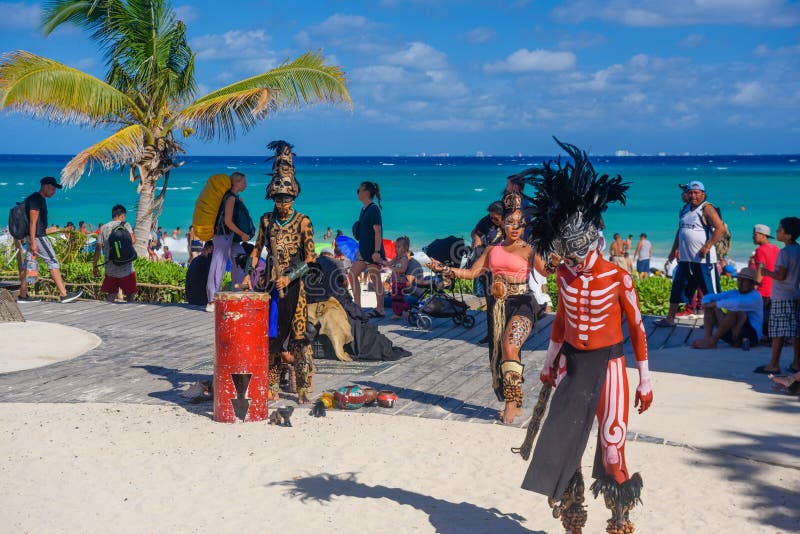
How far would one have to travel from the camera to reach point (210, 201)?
13.2m

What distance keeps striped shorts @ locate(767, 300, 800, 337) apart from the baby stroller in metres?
4.47

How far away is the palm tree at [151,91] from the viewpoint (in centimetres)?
1620

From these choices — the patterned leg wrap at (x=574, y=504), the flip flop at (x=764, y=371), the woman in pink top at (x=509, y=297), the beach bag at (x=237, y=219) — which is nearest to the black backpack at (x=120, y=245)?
the beach bag at (x=237, y=219)

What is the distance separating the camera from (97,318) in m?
13.6

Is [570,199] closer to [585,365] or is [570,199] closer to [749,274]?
[585,365]

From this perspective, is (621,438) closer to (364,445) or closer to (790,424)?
(364,445)

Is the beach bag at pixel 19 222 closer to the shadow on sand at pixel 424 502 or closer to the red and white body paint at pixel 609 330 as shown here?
the shadow on sand at pixel 424 502

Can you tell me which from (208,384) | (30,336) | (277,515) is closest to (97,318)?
(30,336)

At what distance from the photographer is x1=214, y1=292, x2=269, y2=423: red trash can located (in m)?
8.00

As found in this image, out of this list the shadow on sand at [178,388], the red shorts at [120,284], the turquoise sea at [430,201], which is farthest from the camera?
the turquoise sea at [430,201]

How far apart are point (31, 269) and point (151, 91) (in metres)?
4.29

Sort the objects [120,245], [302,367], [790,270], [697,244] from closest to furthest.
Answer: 1. [302,367]
2. [790,270]
3. [697,244]
4. [120,245]

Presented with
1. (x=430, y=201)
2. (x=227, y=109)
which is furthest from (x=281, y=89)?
(x=430, y=201)

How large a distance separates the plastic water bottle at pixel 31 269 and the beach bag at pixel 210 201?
342 cm
